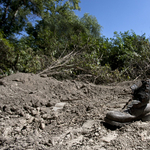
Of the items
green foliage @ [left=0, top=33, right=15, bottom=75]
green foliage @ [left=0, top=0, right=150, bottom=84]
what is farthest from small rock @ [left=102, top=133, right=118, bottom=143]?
green foliage @ [left=0, top=33, right=15, bottom=75]

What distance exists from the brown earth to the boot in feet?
0.24

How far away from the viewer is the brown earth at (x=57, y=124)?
4.58 ft

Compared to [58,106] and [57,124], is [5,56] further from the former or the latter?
[57,124]

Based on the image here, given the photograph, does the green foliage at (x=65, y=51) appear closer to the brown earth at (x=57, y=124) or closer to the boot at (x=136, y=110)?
the brown earth at (x=57, y=124)

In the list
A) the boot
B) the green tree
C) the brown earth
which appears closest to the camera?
the brown earth

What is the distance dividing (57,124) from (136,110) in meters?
1.03

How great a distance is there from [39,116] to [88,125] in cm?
80

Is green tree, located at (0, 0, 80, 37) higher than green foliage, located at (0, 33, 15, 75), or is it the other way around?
green tree, located at (0, 0, 80, 37)

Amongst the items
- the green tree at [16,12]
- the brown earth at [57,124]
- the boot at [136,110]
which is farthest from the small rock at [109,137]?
the green tree at [16,12]

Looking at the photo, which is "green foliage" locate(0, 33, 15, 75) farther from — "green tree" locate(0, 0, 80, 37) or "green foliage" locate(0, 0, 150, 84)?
"green tree" locate(0, 0, 80, 37)

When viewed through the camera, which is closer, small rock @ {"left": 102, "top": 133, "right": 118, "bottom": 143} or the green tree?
small rock @ {"left": 102, "top": 133, "right": 118, "bottom": 143}

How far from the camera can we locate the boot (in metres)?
1.67

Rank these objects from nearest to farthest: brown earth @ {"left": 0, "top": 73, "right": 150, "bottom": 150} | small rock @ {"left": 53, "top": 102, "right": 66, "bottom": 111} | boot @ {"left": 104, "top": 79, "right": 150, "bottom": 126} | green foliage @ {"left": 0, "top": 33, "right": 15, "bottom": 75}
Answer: brown earth @ {"left": 0, "top": 73, "right": 150, "bottom": 150}, boot @ {"left": 104, "top": 79, "right": 150, "bottom": 126}, small rock @ {"left": 53, "top": 102, "right": 66, "bottom": 111}, green foliage @ {"left": 0, "top": 33, "right": 15, "bottom": 75}

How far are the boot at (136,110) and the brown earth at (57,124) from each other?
0.07 meters
